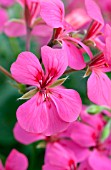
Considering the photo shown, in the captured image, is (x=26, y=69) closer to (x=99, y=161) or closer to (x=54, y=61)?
(x=54, y=61)

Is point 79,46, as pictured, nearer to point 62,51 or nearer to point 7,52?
point 62,51

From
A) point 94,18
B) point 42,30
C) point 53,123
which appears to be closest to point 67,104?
point 53,123

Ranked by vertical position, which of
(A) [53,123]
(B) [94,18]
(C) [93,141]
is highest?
(B) [94,18]

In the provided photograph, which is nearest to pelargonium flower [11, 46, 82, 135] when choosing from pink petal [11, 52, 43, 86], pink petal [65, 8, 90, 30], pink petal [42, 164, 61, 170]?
pink petal [11, 52, 43, 86]

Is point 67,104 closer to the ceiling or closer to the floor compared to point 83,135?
closer to the ceiling

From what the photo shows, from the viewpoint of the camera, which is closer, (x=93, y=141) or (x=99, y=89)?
(x=99, y=89)

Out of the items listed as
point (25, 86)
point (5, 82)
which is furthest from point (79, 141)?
point (5, 82)
